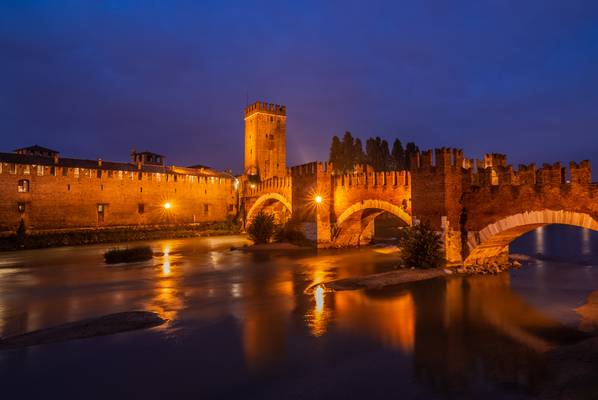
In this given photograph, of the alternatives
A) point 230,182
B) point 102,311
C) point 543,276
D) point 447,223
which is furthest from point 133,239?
→ point 543,276

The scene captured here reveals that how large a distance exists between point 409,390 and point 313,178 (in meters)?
22.7

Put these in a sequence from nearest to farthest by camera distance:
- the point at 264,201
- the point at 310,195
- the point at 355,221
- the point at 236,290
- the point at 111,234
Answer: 1. the point at 236,290
2. the point at 355,221
3. the point at 310,195
4. the point at 111,234
5. the point at 264,201

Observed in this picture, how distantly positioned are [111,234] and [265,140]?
97.2 ft

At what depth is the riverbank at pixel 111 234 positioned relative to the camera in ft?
100

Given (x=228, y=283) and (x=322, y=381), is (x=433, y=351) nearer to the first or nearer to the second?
(x=322, y=381)

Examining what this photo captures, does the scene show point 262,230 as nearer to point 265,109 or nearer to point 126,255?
point 126,255

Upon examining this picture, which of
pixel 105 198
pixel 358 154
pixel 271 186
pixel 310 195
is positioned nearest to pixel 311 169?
pixel 310 195

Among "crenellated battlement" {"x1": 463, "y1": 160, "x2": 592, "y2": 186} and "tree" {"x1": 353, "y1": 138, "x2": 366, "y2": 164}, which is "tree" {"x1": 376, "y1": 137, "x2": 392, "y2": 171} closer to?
"tree" {"x1": 353, "y1": 138, "x2": 366, "y2": 164}

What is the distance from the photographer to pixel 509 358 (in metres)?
8.89

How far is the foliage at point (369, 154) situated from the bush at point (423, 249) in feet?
126

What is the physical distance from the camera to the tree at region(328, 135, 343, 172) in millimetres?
57594

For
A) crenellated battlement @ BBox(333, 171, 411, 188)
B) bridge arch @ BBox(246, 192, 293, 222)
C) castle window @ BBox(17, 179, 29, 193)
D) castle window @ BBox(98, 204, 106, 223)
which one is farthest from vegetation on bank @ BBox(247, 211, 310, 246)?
castle window @ BBox(17, 179, 29, 193)

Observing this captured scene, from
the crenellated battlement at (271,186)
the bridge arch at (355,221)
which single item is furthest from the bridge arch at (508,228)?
the crenellated battlement at (271,186)

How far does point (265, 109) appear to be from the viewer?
59.9 meters
